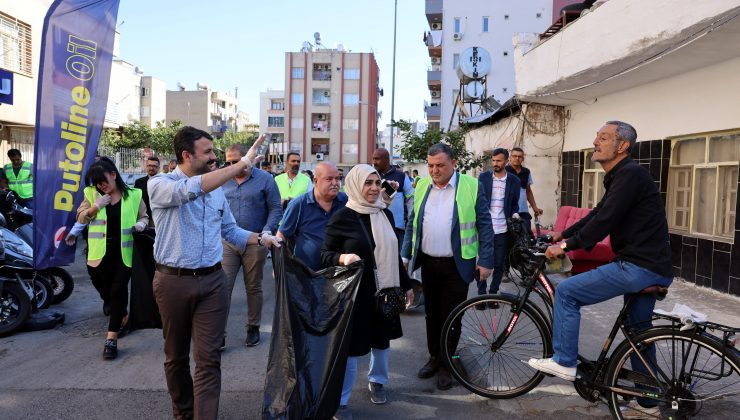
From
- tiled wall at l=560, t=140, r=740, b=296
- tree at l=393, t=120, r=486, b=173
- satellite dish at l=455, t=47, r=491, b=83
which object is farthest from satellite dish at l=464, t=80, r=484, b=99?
tiled wall at l=560, t=140, r=740, b=296

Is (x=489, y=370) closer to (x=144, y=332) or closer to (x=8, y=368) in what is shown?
(x=144, y=332)

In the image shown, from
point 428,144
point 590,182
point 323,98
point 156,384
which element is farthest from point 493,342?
point 323,98

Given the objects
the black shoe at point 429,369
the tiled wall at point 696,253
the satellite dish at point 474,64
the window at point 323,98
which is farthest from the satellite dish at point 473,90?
the window at point 323,98

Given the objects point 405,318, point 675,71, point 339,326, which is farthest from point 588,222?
point 675,71

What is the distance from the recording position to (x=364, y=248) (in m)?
3.72

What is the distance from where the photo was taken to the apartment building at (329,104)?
71.2 metres

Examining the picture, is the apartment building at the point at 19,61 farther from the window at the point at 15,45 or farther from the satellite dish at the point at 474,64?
the satellite dish at the point at 474,64

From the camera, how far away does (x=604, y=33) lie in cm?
899

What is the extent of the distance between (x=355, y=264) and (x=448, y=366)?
132 centimetres

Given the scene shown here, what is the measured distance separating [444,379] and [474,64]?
1760 centimetres

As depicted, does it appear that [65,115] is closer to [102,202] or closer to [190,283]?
[102,202]

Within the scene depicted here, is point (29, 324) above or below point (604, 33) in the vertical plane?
below

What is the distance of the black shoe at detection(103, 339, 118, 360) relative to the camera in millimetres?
4973

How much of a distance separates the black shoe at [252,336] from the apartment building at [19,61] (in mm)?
14242
